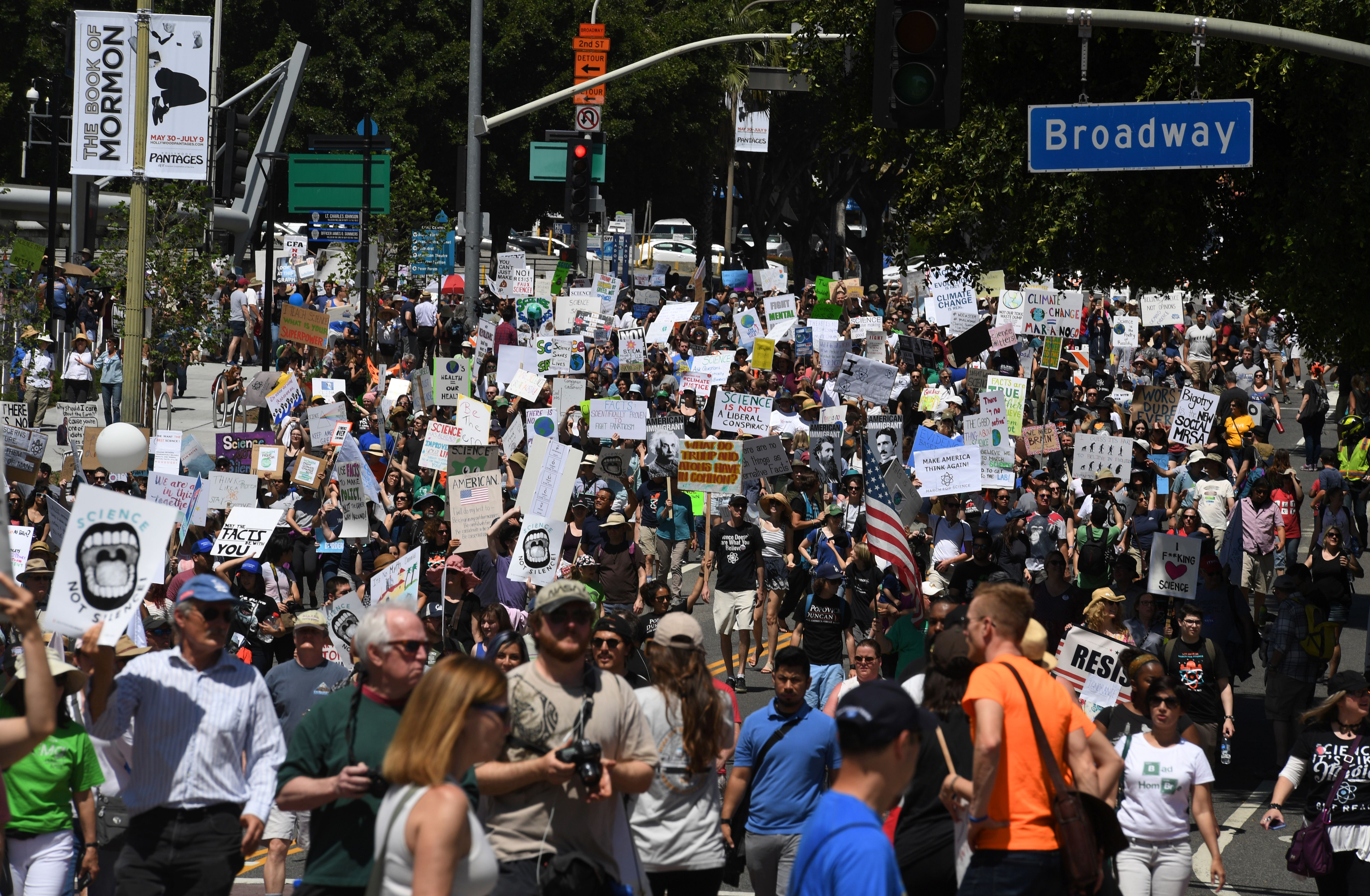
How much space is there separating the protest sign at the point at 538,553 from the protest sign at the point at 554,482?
63cm

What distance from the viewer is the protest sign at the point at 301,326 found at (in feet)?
82.3

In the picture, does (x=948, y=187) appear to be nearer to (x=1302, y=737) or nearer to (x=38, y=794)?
(x=1302, y=737)

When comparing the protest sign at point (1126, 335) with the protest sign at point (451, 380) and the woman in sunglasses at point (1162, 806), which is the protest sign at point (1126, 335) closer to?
the protest sign at point (451, 380)

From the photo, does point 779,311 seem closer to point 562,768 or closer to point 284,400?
point 284,400

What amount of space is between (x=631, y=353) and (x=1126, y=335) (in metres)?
10.0

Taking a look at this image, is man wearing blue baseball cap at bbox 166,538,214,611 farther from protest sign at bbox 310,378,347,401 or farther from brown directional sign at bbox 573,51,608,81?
brown directional sign at bbox 573,51,608,81

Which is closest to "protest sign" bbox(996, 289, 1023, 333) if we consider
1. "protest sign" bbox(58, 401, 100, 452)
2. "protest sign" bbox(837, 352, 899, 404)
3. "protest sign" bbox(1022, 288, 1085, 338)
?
"protest sign" bbox(1022, 288, 1085, 338)

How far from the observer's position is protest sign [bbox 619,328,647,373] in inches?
1077

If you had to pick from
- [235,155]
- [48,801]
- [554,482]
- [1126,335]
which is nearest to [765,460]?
[554,482]

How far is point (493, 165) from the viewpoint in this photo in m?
53.6

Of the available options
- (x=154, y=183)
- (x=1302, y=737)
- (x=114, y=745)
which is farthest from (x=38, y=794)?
(x=154, y=183)

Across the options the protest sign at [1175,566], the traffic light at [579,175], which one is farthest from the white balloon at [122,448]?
the traffic light at [579,175]

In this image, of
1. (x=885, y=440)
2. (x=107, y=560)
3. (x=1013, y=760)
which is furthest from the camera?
(x=885, y=440)

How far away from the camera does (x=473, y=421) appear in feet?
61.3
